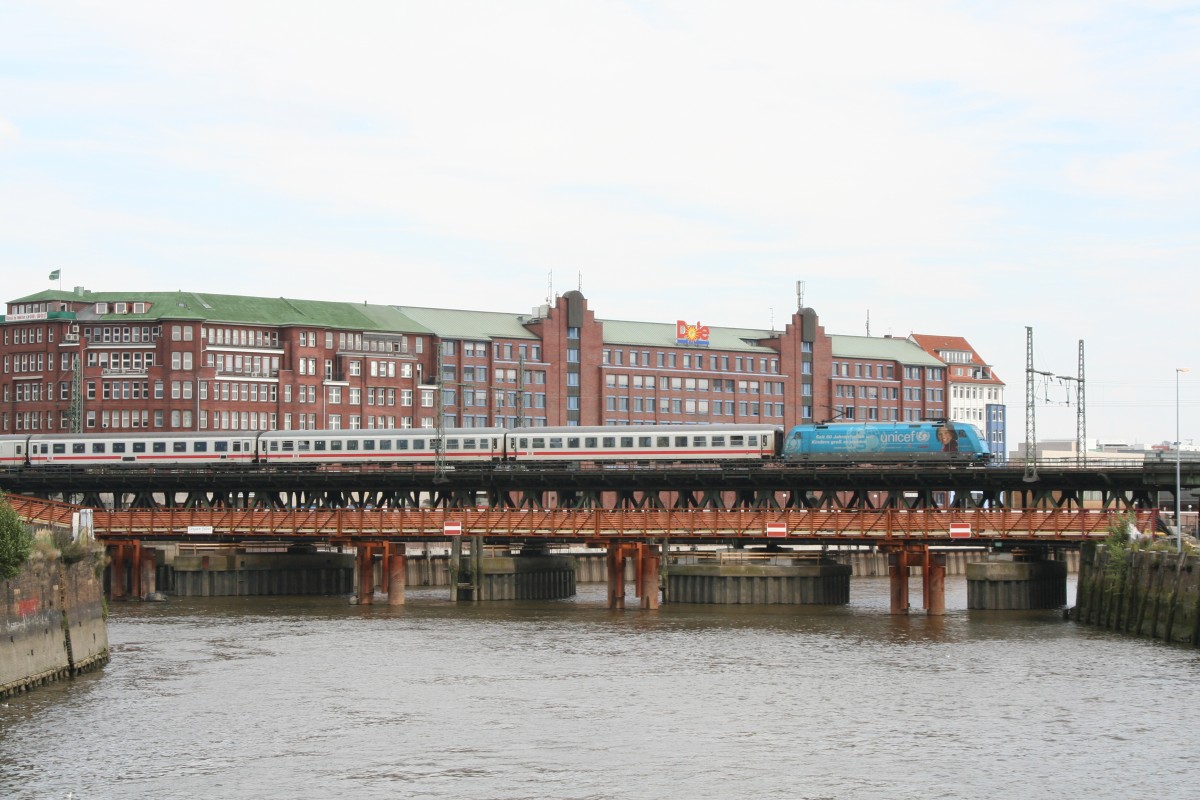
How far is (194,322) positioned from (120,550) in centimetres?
7856

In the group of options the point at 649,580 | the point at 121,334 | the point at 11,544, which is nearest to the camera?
the point at 11,544

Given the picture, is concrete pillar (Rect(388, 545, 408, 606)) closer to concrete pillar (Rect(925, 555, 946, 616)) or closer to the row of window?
concrete pillar (Rect(925, 555, 946, 616))

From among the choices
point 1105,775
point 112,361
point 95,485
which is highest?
point 112,361

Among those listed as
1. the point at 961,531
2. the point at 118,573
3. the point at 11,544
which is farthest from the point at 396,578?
the point at 11,544

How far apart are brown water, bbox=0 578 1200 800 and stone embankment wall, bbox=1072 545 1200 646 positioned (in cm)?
154

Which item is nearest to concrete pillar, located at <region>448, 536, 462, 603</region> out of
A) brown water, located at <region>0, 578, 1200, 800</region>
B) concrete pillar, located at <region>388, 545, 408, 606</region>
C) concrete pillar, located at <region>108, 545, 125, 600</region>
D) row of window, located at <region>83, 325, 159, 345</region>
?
concrete pillar, located at <region>388, 545, 408, 606</region>

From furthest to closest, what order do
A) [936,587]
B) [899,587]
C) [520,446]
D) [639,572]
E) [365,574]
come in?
[520,446]
[365,574]
[639,572]
[899,587]
[936,587]

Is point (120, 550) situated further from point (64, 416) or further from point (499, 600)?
point (64, 416)

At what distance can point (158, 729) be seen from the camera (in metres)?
57.3

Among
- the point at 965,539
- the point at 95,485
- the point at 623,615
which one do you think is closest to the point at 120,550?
the point at 95,485

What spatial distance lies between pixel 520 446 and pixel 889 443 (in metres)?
27.6

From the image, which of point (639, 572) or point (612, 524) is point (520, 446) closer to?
point (612, 524)

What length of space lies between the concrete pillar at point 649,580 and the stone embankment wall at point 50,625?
3523 centimetres

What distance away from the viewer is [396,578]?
353 ft
